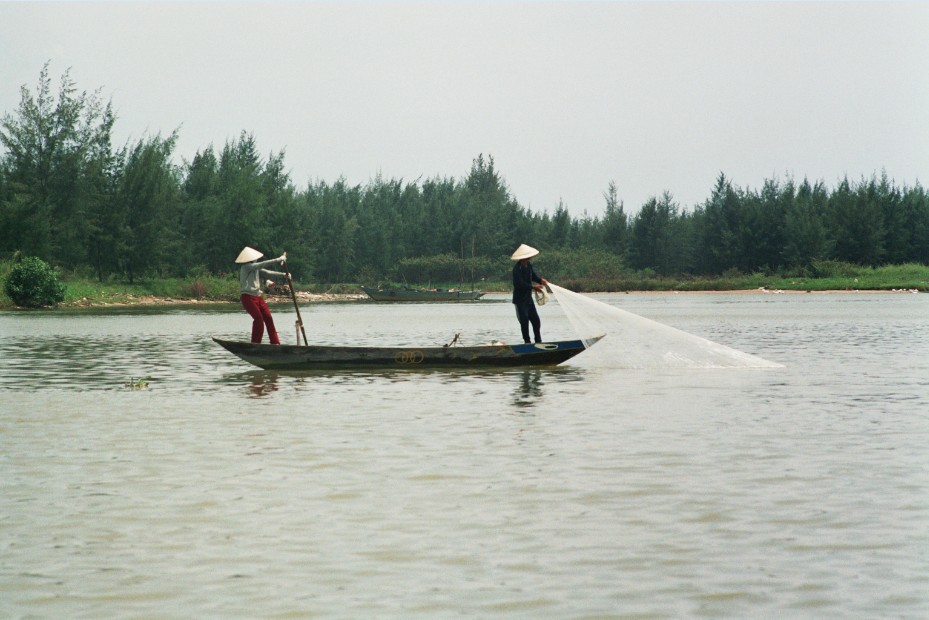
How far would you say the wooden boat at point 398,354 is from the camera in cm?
1941

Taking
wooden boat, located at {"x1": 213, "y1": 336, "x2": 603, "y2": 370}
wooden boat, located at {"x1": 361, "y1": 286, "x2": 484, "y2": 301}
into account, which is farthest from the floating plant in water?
wooden boat, located at {"x1": 361, "y1": 286, "x2": 484, "y2": 301}

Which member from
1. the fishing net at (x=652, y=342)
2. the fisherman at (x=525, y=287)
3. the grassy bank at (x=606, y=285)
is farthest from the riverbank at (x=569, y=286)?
the fishing net at (x=652, y=342)

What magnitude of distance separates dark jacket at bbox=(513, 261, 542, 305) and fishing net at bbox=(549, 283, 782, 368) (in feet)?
1.39

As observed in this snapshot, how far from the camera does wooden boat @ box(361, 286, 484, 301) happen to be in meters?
77.3

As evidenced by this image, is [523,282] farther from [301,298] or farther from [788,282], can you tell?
[788,282]

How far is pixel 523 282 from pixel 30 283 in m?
39.3

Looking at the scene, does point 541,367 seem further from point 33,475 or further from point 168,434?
point 33,475

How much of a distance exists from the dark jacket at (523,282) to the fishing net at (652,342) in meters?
0.42

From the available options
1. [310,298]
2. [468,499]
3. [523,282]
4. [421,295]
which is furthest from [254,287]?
[310,298]

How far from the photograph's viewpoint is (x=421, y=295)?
8019 cm

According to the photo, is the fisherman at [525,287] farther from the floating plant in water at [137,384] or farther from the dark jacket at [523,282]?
the floating plant in water at [137,384]

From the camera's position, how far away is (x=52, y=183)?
64938 millimetres

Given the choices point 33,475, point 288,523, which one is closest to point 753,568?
point 288,523

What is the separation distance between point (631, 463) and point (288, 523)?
3.56m
